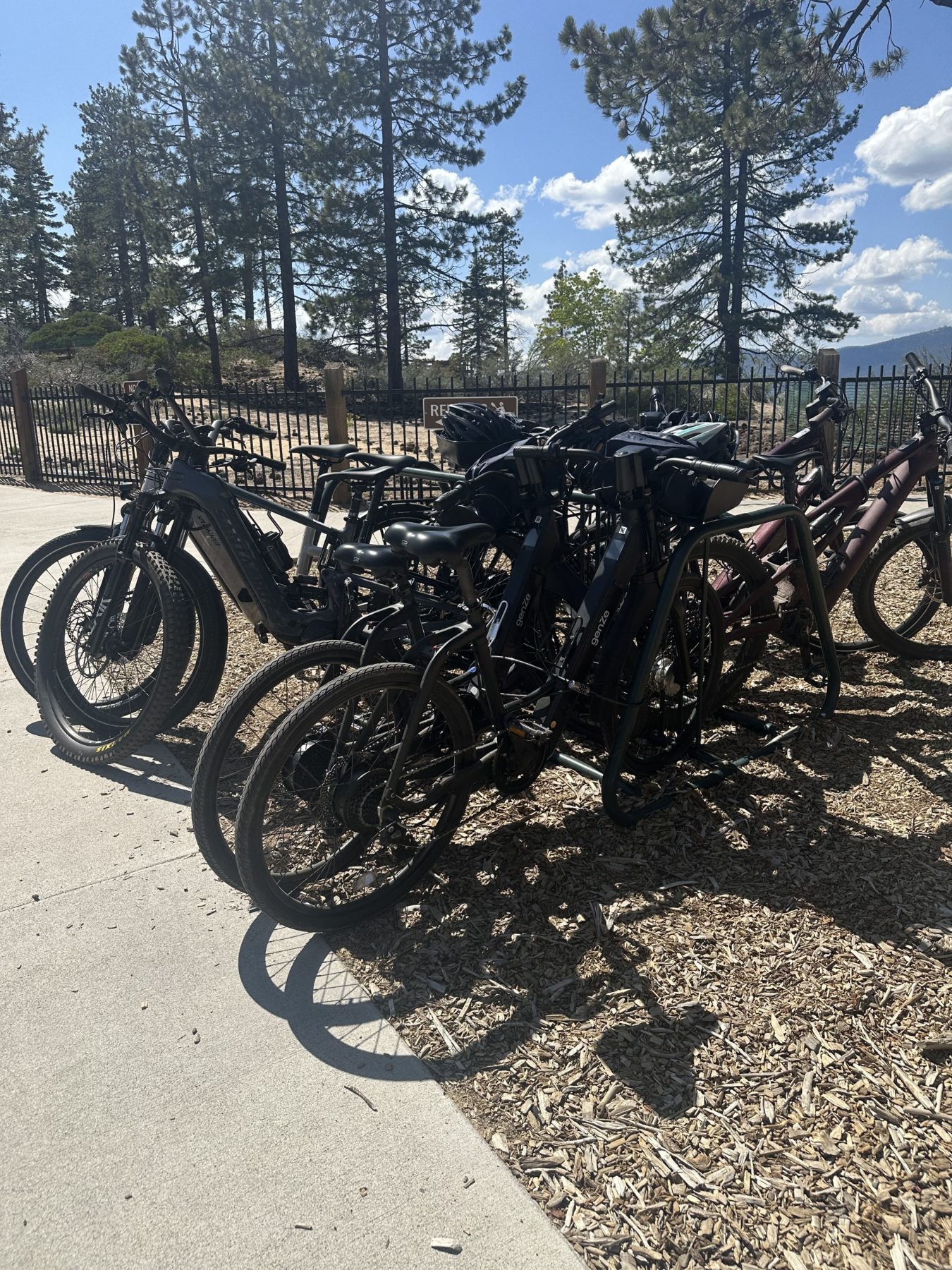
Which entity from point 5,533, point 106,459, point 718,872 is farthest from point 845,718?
point 106,459

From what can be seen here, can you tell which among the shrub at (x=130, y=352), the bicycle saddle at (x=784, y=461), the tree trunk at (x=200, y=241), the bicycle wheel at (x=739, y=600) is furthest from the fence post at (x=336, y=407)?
the shrub at (x=130, y=352)

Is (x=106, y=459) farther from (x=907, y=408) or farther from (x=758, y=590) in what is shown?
(x=907, y=408)

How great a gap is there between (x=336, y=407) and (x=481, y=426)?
8.07 metres

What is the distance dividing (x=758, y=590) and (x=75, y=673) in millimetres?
3396

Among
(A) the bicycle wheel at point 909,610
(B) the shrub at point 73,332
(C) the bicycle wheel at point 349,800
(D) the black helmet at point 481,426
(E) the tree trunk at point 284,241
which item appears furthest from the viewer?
(B) the shrub at point 73,332

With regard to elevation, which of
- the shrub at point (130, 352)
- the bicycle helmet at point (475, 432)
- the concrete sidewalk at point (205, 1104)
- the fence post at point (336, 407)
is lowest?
the concrete sidewalk at point (205, 1104)

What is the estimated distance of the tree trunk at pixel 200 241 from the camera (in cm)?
2417

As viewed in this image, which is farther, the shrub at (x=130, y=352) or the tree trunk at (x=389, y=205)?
the shrub at (x=130, y=352)

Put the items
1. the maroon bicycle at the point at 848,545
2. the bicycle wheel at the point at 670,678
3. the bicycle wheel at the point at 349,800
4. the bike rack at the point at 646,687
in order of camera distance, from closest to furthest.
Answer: the bicycle wheel at the point at 349,800
the bike rack at the point at 646,687
the bicycle wheel at the point at 670,678
the maroon bicycle at the point at 848,545

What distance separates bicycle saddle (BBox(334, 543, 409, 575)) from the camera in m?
2.51

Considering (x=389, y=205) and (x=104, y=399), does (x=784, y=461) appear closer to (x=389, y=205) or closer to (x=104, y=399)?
(x=104, y=399)

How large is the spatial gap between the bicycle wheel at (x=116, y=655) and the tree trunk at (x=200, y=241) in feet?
70.1

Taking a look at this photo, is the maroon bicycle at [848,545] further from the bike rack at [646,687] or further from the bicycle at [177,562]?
the bicycle at [177,562]

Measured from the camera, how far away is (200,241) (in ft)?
82.9
